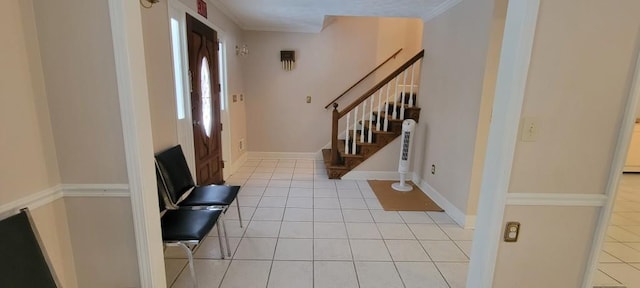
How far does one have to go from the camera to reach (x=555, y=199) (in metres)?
1.37

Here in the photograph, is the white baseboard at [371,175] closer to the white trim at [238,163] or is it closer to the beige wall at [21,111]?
the white trim at [238,163]

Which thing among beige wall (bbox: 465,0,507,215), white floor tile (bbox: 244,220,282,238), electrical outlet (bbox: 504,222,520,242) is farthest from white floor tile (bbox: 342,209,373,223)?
electrical outlet (bbox: 504,222,520,242)

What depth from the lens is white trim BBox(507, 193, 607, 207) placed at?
135cm

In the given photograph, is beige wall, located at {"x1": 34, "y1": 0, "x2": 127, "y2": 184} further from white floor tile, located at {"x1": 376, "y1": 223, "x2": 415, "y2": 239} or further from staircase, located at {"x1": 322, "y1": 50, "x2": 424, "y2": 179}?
staircase, located at {"x1": 322, "y1": 50, "x2": 424, "y2": 179}

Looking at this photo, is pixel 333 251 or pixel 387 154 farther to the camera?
pixel 387 154

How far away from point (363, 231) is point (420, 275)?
701mm

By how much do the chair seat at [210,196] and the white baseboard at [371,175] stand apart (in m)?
2.04

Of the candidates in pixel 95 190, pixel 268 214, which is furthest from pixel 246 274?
pixel 95 190

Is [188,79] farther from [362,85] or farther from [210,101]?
[362,85]

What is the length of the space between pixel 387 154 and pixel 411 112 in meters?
0.66

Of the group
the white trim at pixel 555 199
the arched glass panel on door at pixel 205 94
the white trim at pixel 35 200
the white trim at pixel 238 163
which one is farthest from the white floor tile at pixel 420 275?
the white trim at pixel 238 163

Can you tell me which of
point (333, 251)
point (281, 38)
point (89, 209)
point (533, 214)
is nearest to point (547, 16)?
point (533, 214)

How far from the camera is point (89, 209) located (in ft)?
4.52

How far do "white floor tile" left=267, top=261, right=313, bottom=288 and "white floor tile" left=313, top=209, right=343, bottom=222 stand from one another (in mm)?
736
